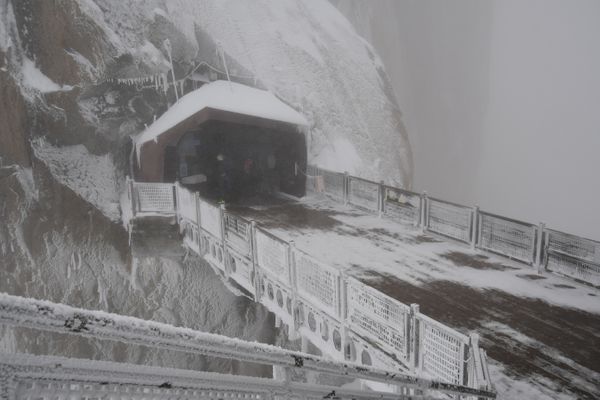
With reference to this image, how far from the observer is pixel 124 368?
185cm

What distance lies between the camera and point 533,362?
5.61 m

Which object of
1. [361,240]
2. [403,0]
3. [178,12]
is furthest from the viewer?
[403,0]

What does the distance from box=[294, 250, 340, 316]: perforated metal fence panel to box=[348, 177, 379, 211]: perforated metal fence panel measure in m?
7.84

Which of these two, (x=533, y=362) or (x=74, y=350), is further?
(x=74, y=350)

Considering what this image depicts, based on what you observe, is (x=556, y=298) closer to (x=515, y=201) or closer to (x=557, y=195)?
(x=515, y=201)

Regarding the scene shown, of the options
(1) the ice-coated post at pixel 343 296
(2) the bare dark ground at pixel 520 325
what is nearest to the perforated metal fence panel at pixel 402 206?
(2) the bare dark ground at pixel 520 325

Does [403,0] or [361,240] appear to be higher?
[403,0]

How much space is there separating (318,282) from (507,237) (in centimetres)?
637

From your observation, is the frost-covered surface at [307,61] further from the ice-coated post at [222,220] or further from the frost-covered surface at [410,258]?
the ice-coated post at [222,220]

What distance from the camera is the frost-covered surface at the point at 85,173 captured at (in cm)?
1719

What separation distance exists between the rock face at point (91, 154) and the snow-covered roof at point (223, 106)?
2114 mm

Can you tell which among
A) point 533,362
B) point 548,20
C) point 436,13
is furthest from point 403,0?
point 548,20

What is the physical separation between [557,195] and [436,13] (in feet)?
217

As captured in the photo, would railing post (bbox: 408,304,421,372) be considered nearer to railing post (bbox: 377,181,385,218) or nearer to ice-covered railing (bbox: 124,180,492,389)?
ice-covered railing (bbox: 124,180,492,389)
